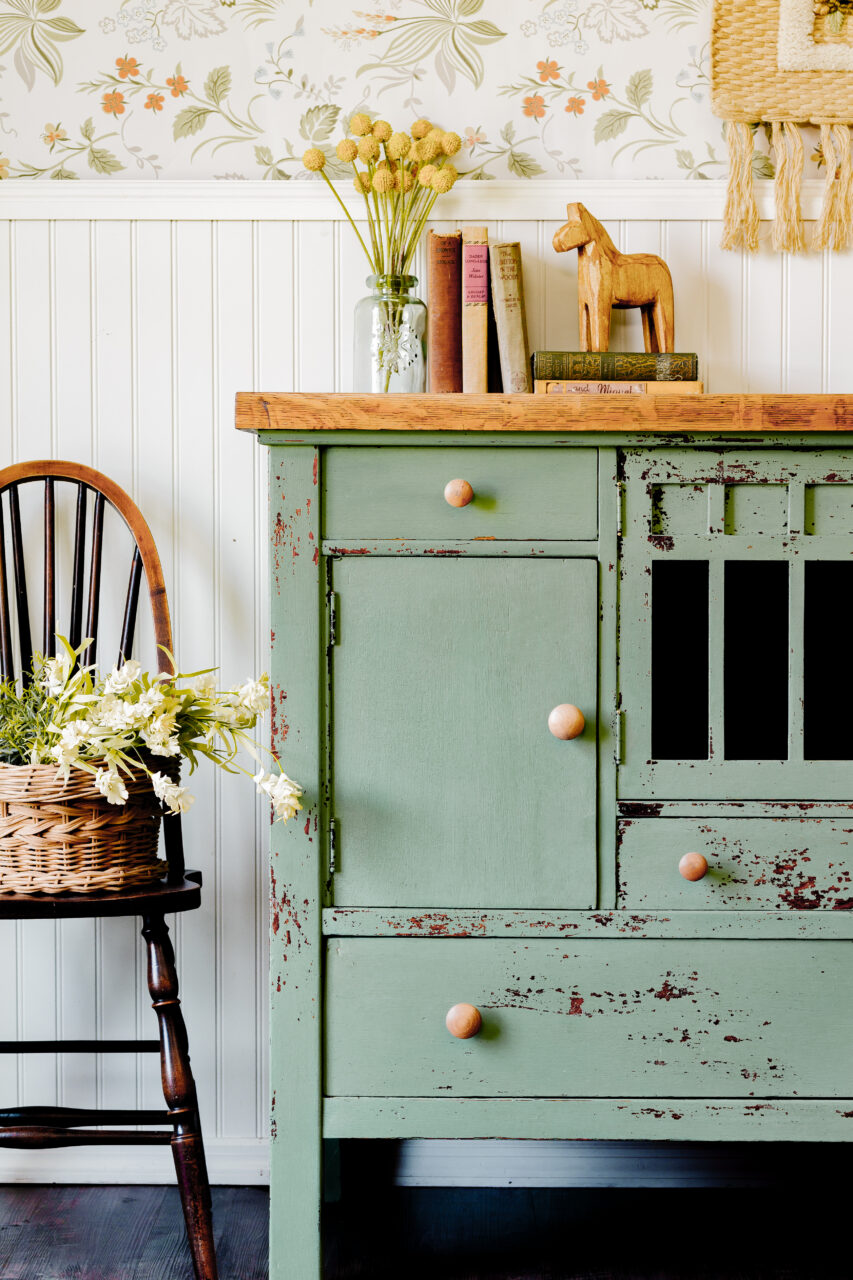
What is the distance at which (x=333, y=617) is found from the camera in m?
1.11

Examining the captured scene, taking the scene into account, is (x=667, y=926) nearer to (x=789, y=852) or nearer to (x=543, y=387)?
(x=789, y=852)

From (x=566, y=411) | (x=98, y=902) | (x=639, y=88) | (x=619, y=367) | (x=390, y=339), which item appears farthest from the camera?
(x=639, y=88)

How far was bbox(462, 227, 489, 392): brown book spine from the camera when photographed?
4.67 ft

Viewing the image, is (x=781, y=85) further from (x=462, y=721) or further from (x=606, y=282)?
(x=462, y=721)

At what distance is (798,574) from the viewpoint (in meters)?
1.13

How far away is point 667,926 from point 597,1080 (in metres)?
0.19

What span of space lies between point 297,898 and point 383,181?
103 cm

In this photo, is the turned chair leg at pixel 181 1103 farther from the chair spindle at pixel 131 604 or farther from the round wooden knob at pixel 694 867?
the round wooden knob at pixel 694 867

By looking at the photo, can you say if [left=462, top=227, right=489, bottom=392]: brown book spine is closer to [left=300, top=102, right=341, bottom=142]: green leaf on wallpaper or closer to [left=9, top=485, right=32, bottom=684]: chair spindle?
[left=300, top=102, right=341, bottom=142]: green leaf on wallpaper

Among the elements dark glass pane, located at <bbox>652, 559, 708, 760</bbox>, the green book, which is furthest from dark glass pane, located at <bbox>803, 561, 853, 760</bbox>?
the green book

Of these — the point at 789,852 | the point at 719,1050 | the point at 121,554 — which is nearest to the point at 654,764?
the point at 789,852

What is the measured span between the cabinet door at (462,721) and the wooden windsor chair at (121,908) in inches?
12.7

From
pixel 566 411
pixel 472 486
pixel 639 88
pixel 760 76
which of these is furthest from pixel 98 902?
pixel 760 76

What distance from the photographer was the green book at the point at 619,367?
1333 mm
